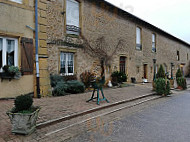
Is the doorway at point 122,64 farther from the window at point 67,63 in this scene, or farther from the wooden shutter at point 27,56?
the wooden shutter at point 27,56

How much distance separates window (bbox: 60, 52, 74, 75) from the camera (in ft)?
28.9

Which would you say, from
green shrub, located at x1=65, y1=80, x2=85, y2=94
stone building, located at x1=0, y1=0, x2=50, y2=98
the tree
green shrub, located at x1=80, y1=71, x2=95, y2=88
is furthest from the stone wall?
the tree

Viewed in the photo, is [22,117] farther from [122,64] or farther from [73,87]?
[122,64]

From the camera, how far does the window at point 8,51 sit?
244 inches

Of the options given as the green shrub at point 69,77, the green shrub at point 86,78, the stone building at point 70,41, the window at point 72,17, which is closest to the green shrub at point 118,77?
the stone building at point 70,41

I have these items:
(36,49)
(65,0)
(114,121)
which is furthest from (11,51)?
(114,121)

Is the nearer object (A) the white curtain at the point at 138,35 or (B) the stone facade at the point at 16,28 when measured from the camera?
(B) the stone facade at the point at 16,28

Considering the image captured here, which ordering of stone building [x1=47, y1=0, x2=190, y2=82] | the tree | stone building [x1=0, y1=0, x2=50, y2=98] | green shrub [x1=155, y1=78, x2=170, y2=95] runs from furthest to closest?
the tree, green shrub [x1=155, y1=78, x2=170, y2=95], stone building [x1=47, y1=0, x2=190, y2=82], stone building [x1=0, y1=0, x2=50, y2=98]

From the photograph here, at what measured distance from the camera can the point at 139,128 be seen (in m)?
3.72

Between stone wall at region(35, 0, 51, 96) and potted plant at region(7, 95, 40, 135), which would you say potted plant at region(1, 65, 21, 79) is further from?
potted plant at region(7, 95, 40, 135)

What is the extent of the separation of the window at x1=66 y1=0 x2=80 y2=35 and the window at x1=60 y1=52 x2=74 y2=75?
1.41m

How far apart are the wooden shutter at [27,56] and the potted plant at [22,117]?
11.6 ft

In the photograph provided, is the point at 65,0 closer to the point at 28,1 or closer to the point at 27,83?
the point at 28,1

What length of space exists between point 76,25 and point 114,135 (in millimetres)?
7668
